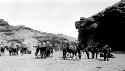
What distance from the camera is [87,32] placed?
168 ft

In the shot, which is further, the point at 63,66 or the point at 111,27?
the point at 111,27

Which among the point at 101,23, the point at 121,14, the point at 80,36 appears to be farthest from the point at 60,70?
the point at 80,36

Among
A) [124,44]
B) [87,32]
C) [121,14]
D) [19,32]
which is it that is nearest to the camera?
[121,14]

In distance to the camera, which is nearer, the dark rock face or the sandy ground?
the sandy ground

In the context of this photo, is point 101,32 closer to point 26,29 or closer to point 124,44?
point 124,44

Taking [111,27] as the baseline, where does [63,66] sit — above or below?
below

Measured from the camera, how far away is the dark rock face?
42.0 meters

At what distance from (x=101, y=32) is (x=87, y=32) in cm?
554

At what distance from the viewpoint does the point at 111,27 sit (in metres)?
44.7

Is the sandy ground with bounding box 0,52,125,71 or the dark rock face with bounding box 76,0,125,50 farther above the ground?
the dark rock face with bounding box 76,0,125,50

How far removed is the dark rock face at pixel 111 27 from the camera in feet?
138

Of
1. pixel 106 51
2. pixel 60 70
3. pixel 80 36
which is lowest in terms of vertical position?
pixel 60 70

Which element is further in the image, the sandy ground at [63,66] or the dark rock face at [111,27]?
the dark rock face at [111,27]

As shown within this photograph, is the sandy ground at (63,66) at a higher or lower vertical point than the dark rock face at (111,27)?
lower
